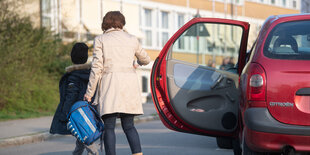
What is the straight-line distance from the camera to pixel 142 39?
31.8 meters

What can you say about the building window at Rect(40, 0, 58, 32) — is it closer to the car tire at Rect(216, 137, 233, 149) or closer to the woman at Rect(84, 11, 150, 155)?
the car tire at Rect(216, 137, 233, 149)

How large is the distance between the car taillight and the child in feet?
6.90

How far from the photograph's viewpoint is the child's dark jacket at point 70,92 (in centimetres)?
713

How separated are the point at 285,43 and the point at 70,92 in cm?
253

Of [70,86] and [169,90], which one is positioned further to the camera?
[169,90]

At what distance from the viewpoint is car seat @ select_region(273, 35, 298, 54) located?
604 centimetres

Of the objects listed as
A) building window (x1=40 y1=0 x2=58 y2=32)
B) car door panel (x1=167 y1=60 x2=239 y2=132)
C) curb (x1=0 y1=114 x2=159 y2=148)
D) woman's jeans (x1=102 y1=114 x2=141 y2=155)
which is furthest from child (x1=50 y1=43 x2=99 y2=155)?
building window (x1=40 y1=0 x2=58 y2=32)

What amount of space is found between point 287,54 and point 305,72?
0.29 meters

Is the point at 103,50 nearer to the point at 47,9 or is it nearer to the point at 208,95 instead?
the point at 208,95

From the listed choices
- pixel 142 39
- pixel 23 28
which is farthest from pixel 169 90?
pixel 142 39

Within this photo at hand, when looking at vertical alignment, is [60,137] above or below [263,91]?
below

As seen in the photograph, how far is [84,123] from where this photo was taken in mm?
6770

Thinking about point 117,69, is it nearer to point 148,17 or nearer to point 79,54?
point 79,54

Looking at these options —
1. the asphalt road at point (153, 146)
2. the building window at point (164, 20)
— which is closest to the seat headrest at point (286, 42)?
the asphalt road at point (153, 146)
